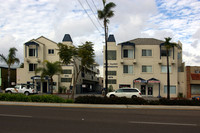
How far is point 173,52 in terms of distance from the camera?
39.8m

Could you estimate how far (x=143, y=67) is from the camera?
39688mm

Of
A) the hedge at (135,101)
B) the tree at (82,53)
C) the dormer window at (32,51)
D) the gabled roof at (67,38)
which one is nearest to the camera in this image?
the hedge at (135,101)

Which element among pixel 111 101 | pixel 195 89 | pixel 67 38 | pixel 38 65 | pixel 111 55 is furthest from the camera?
pixel 67 38

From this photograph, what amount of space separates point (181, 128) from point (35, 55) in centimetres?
3883

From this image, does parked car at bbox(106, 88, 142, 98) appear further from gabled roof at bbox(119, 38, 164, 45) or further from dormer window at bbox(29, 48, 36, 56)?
dormer window at bbox(29, 48, 36, 56)

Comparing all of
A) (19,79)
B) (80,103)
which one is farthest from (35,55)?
(80,103)

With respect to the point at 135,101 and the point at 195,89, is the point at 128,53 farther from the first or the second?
the point at 135,101

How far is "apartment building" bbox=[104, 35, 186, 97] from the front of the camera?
3916cm

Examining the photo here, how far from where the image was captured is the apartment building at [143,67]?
39156 mm

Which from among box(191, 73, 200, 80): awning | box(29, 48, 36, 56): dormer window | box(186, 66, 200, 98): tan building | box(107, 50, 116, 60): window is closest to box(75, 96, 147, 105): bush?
box(107, 50, 116, 60): window

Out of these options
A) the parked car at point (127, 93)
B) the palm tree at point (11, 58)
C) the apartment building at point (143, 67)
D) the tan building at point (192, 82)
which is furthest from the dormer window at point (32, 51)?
the tan building at point (192, 82)

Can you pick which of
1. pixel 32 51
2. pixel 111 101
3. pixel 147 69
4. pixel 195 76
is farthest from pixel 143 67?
pixel 32 51

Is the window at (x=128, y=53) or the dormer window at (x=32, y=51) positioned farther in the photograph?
the dormer window at (x=32, y=51)

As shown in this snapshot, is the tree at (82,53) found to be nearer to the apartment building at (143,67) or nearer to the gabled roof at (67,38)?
the apartment building at (143,67)
